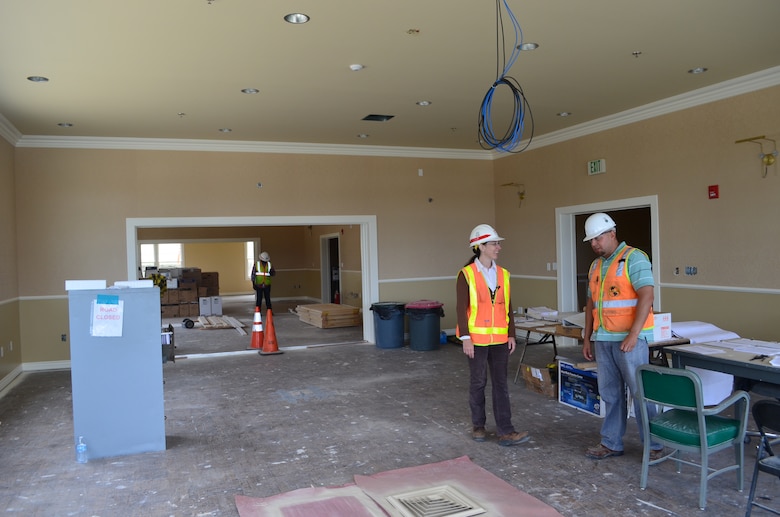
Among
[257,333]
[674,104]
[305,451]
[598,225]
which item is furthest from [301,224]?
[598,225]

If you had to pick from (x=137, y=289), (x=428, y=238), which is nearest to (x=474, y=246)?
(x=137, y=289)

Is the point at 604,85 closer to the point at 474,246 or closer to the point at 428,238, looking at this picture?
the point at 474,246

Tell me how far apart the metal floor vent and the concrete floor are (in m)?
0.45

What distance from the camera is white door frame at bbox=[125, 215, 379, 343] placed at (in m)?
8.17

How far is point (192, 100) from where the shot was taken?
6.35m

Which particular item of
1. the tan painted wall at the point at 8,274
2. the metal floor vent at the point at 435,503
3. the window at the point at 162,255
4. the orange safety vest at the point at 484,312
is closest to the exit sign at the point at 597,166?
the orange safety vest at the point at 484,312

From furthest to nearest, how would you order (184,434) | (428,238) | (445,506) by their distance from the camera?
1. (428,238)
2. (184,434)
3. (445,506)

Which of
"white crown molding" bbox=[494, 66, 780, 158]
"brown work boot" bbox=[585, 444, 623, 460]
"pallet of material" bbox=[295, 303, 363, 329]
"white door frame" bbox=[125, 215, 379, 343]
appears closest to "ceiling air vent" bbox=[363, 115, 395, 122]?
"white door frame" bbox=[125, 215, 379, 343]

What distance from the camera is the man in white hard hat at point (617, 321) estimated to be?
3807 mm

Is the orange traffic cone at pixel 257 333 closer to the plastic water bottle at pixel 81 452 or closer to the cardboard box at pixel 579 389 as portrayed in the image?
the plastic water bottle at pixel 81 452

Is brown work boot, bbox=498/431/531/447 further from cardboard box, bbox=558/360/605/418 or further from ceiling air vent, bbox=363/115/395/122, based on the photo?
ceiling air vent, bbox=363/115/395/122

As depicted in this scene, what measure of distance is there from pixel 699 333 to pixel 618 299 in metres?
1.45

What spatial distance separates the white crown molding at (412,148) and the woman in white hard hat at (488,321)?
372 centimetres

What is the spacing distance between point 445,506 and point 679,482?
1.53m
